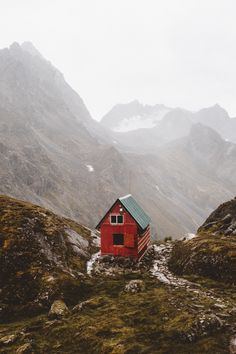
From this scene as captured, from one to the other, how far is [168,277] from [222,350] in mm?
14843

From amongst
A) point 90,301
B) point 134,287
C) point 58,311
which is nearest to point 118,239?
point 134,287

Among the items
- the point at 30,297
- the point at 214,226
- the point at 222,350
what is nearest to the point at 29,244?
the point at 30,297

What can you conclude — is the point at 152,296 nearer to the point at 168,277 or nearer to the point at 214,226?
the point at 168,277

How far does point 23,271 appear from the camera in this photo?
95.3 feet

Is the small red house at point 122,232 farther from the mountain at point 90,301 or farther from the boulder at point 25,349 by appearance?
the boulder at point 25,349

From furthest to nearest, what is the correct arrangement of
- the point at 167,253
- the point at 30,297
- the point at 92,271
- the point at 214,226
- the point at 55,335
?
the point at 214,226 → the point at 167,253 → the point at 92,271 → the point at 30,297 → the point at 55,335

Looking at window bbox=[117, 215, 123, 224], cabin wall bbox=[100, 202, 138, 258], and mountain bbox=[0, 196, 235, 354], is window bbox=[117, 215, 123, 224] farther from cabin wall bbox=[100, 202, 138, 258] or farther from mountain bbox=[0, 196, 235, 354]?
mountain bbox=[0, 196, 235, 354]

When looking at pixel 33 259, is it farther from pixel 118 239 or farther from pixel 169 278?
pixel 169 278

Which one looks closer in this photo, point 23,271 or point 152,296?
point 152,296

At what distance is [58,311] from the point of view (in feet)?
75.9

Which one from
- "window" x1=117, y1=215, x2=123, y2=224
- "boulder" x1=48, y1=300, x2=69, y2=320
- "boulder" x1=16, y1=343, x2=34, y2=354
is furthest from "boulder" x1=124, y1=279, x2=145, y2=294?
"window" x1=117, y1=215, x2=123, y2=224

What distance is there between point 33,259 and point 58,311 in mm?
8510

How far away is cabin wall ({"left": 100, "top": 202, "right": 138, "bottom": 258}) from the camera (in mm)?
37656

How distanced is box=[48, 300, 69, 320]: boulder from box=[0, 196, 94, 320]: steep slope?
2.10m
